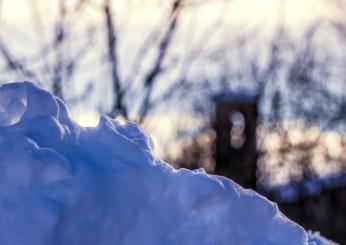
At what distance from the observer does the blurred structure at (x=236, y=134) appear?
16.3 m

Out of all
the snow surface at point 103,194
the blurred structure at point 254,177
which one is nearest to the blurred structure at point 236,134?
the blurred structure at point 254,177

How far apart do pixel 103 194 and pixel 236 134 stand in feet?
52.4

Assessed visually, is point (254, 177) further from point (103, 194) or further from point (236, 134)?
point (103, 194)

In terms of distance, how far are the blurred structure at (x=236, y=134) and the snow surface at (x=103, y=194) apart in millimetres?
14063

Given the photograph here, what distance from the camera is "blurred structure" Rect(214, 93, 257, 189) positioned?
53.5ft

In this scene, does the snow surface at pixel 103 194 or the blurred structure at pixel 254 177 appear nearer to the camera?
the snow surface at pixel 103 194

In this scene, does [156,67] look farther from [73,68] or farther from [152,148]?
[152,148]

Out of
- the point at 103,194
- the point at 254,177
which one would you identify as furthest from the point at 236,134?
the point at 103,194

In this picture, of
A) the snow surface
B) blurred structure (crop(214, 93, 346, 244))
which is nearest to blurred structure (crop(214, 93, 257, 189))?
blurred structure (crop(214, 93, 346, 244))

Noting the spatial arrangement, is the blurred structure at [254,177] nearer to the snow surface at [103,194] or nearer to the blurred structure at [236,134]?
the blurred structure at [236,134]

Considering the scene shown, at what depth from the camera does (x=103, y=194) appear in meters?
1.75

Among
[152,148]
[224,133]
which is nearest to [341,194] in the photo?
[224,133]

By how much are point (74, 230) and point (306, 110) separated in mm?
14542

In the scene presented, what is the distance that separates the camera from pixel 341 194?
61.0ft
